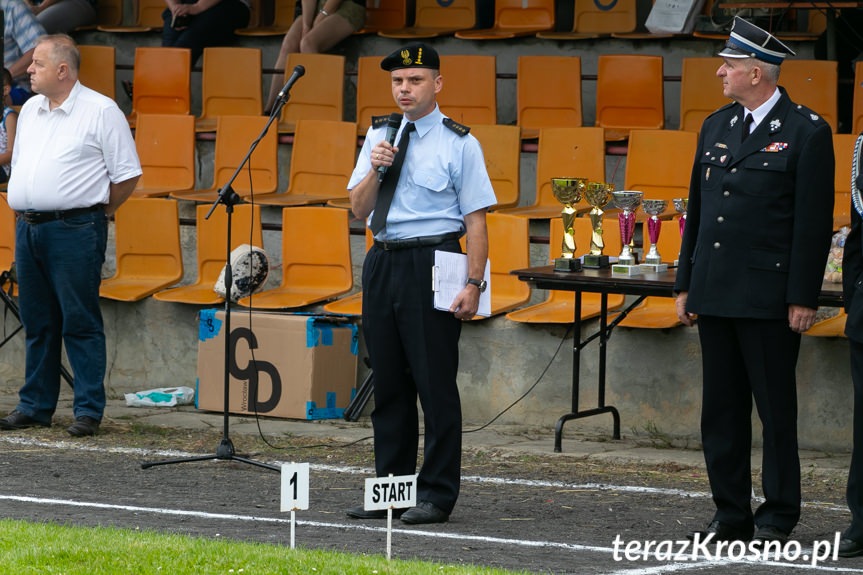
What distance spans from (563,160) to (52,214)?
Answer: 369 centimetres

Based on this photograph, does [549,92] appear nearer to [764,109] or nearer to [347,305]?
[347,305]

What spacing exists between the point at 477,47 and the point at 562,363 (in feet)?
14.6

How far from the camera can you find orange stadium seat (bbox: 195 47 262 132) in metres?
12.2

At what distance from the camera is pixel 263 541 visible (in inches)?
213

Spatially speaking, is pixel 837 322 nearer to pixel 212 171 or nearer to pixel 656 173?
pixel 656 173

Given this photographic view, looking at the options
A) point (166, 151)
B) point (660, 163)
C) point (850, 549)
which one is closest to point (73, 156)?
point (166, 151)

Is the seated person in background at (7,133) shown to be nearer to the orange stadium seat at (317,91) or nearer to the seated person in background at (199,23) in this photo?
the orange stadium seat at (317,91)

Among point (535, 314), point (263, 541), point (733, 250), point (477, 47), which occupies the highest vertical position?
point (477, 47)

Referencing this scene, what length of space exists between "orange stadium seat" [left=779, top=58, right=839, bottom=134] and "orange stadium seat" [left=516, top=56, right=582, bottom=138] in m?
1.71

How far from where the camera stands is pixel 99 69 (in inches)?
497

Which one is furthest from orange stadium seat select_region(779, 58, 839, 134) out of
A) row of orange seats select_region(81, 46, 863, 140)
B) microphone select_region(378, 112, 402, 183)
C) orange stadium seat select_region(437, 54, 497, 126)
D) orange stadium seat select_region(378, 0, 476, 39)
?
microphone select_region(378, 112, 402, 183)

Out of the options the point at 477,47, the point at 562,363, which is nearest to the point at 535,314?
the point at 562,363

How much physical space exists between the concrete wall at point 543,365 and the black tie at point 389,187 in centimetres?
307

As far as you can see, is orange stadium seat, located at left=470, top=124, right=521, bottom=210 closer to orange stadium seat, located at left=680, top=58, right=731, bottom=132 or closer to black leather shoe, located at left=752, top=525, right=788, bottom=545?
orange stadium seat, located at left=680, top=58, right=731, bottom=132
